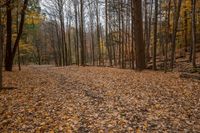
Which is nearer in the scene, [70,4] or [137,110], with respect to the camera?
[137,110]

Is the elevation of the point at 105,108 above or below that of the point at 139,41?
below

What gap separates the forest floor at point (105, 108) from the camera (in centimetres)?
658

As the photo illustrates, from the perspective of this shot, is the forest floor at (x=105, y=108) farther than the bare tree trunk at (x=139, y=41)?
No

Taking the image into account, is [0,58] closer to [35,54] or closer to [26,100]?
[26,100]

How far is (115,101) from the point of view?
8.98 m

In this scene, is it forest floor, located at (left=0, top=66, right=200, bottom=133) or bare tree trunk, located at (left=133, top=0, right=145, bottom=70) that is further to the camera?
bare tree trunk, located at (left=133, top=0, right=145, bottom=70)

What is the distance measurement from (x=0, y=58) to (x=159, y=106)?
7384 mm

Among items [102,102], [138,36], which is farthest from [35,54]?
[102,102]

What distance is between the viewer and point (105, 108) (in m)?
8.12

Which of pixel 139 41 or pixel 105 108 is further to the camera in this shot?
pixel 139 41

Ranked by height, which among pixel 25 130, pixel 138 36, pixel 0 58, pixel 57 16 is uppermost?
pixel 57 16

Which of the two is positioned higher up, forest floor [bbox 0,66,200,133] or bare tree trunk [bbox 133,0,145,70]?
bare tree trunk [bbox 133,0,145,70]

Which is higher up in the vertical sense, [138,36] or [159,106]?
[138,36]

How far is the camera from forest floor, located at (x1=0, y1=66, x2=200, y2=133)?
658cm
